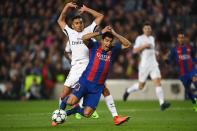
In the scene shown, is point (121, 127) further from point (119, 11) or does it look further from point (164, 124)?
point (119, 11)

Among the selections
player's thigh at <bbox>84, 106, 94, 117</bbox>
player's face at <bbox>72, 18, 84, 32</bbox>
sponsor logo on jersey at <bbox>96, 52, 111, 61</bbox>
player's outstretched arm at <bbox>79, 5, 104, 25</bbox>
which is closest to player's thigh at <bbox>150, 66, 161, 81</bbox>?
player's face at <bbox>72, 18, 84, 32</bbox>

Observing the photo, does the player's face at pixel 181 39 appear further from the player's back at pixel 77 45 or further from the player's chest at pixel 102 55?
the player's chest at pixel 102 55

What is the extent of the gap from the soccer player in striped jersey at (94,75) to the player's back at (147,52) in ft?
22.2

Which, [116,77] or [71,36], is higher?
[71,36]

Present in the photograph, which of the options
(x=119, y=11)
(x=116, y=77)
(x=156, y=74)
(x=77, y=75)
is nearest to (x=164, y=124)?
(x=77, y=75)

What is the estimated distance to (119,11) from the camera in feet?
97.5

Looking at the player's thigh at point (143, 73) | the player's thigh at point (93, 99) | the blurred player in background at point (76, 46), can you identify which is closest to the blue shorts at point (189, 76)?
the player's thigh at point (143, 73)

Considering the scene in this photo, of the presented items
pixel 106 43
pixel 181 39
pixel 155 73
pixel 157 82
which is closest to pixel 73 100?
pixel 106 43

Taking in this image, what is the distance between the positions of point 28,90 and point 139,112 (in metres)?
9.92

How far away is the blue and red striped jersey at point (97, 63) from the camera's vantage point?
14.4 meters

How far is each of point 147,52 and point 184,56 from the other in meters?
2.23

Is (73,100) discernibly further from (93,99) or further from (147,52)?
(147,52)

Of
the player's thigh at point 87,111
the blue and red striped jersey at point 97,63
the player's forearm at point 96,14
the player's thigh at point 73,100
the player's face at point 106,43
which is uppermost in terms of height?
the player's forearm at point 96,14

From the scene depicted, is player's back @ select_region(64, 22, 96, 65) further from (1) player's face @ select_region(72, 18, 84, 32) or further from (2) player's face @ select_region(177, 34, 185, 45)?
(2) player's face @ select_region(177, 34, 185, 45)
